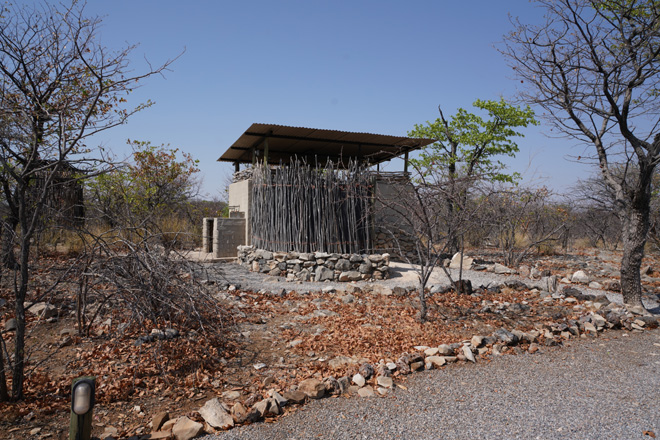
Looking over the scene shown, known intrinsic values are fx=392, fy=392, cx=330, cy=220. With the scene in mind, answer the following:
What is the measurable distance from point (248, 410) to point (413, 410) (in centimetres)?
121

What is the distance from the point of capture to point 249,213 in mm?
10172

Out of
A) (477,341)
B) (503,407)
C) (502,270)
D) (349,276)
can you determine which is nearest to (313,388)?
(503,407)

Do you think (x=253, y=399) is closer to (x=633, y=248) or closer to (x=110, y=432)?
(x=110, y=432)

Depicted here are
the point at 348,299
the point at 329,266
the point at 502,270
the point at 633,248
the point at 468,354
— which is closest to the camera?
the point at 468,354

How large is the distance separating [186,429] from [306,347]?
5.70 feet

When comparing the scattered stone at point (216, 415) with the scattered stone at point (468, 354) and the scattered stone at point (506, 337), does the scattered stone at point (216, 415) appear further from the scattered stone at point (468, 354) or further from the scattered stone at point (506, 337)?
the scattered stone at point (506, 337)

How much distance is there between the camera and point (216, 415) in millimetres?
2662

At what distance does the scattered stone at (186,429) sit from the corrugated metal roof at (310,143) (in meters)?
7.74

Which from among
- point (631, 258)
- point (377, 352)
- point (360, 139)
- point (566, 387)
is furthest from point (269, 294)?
point (360, 139)

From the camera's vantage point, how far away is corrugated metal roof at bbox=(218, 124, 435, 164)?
35.1 ft

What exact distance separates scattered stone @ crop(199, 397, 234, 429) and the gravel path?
87 millimetres

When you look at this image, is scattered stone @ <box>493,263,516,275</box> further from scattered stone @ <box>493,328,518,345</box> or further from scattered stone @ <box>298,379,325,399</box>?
scattered stone @ <box>298,379,325,399</box>

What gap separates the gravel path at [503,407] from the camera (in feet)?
8.65

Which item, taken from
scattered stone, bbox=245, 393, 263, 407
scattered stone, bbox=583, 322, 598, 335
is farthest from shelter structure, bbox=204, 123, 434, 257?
scattered stone, bbox=245, 393, 263, 407
